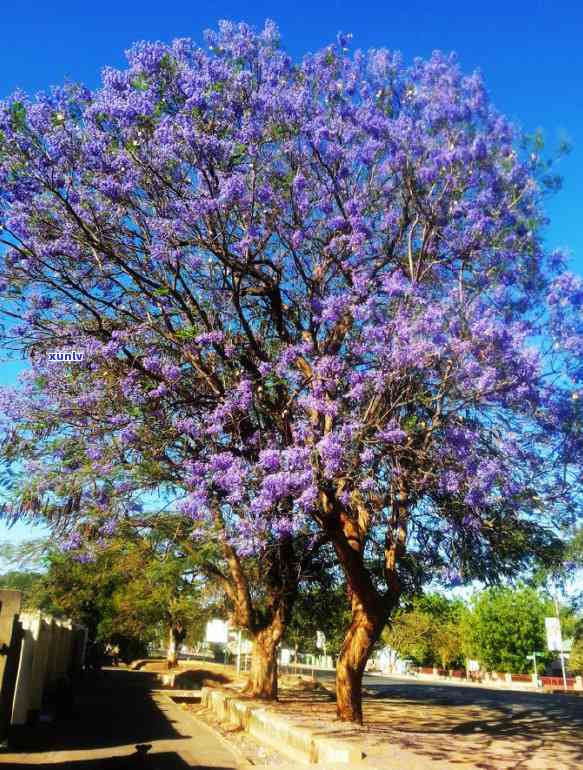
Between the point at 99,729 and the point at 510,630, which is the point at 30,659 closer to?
the point at 99,729

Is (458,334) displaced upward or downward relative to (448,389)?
upward

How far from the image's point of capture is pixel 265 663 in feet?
56.4

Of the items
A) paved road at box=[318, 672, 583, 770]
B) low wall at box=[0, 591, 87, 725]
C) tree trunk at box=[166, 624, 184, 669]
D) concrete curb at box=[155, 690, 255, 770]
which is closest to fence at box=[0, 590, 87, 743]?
low wall at box=[0, 591, 87, 725]

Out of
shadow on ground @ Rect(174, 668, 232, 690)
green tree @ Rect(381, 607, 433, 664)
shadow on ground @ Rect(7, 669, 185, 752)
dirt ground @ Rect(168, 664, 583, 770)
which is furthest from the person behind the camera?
green tree @ Rect(381, 607, 433, 664)

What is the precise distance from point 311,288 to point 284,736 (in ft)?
25.7

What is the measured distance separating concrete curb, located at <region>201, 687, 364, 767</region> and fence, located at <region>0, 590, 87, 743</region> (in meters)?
3.89

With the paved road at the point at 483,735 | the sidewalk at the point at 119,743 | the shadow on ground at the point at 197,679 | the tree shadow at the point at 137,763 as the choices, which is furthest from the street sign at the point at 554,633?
the tree shadow at the point at 137,763

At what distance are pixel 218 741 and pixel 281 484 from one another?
5.48 meters

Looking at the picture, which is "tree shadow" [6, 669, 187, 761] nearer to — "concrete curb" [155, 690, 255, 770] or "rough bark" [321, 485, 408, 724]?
"concrete curb" [155, 690, 255, 770]

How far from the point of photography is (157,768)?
909cm

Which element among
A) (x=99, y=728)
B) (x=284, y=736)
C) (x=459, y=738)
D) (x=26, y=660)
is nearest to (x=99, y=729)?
(x=99, y=728)

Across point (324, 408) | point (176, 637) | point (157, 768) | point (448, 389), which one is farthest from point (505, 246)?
point (176, 637)

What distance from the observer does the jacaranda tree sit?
1120 centimetres

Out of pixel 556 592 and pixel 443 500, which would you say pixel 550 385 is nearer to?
pixel 443 500
